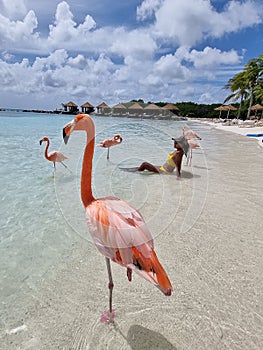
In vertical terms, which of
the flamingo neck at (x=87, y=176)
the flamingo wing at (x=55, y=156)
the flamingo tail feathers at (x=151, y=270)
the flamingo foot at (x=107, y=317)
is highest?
the flamingo neck at (x=87, y=176)

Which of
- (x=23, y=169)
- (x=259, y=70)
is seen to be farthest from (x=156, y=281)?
(x=259, y=70)

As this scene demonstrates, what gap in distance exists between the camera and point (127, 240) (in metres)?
1.60

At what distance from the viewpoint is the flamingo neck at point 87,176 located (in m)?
2.01

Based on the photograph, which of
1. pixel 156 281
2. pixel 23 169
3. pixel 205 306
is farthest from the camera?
pixel 23 169

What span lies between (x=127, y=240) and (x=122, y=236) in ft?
0.15

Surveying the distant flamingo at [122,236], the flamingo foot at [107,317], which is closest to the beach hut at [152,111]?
the distant flamingo at [122,236]

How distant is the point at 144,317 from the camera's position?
2.04m

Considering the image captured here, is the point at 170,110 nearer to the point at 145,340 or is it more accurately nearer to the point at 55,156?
the point at 55,156

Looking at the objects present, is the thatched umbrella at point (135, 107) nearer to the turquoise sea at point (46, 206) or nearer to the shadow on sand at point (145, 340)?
the turquoise sea at point (46, 206)

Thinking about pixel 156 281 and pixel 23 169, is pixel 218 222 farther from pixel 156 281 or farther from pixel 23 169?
pixel 23 169

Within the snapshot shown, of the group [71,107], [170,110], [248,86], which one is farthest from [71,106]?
[170,110]

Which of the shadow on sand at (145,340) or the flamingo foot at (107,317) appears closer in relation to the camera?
the shadow on sand at (145,340)

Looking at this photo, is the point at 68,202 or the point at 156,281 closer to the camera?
the point at 156,281

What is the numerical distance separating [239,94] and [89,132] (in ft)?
153
